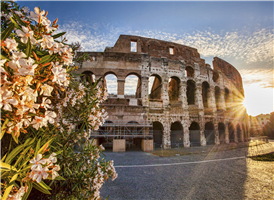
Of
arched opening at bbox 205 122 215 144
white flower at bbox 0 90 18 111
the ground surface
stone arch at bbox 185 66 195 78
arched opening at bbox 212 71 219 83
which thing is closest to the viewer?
white flower at bbox 0 90 18 111

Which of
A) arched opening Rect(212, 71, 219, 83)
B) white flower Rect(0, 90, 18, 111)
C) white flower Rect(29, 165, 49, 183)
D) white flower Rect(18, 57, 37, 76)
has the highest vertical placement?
arched opening Rect(212, 71, 219, 83)

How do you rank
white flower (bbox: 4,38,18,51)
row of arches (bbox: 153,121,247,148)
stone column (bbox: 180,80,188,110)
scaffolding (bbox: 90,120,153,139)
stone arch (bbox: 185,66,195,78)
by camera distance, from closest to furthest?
white flower (bbox: 4,38,18,51), scaffolding (bbox: 90,120,153,139), row of arches (bbox: 153,121,247,148), stone column (bbox: 180,80,188,110), stone arch (bbox: 185,66,195,78)

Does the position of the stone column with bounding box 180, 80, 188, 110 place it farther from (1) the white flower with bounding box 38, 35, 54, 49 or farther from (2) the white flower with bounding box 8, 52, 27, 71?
(2) the white flower with bounding box 8, 52, 27, 71

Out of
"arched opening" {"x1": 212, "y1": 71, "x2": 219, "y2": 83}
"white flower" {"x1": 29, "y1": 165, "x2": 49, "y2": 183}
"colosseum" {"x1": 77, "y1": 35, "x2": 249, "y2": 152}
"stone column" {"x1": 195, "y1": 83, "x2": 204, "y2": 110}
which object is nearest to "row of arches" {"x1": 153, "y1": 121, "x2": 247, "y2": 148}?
"colosseum" {"x1": 77, "y1": 35, "x2": 249, "y2": 152}

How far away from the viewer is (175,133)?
1514cm

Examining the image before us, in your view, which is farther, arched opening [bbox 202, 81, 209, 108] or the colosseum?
arched opening [bbox 202, 81, 209, 108]

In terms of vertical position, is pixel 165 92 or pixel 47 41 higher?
pixel 165 92

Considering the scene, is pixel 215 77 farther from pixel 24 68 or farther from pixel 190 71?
pixel 24 68

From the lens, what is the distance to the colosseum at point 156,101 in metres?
13.0

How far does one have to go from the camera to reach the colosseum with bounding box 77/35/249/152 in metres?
13.0

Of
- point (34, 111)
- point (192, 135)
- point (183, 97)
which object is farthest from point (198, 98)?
point (34, 111)

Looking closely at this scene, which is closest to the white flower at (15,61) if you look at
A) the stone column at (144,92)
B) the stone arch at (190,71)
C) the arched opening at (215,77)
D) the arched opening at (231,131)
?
the stone column at (144,92)

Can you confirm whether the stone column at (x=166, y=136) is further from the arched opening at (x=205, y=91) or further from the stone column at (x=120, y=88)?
the arched opening at (x=205, y=91)

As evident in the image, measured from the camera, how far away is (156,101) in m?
14.9
